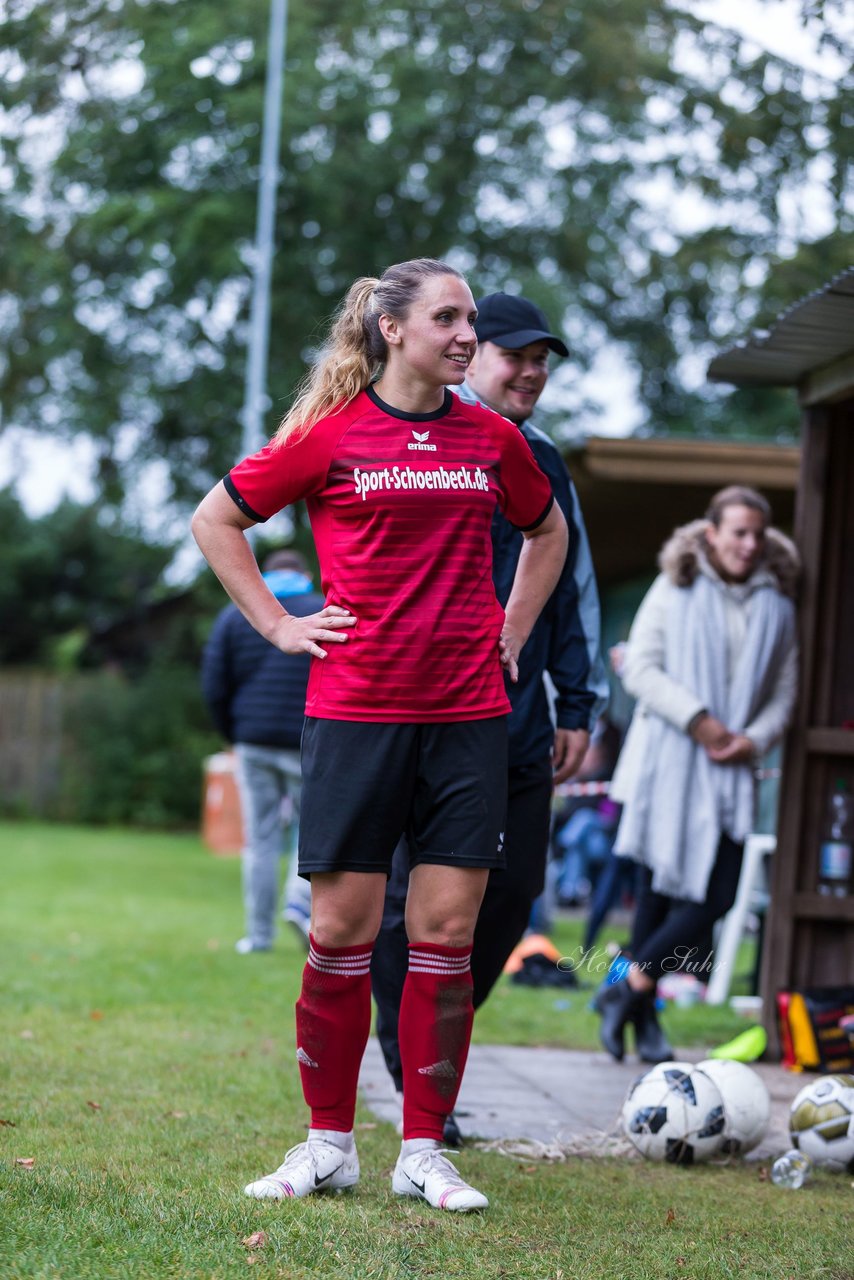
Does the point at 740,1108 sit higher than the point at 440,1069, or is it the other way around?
the point at 440,1069

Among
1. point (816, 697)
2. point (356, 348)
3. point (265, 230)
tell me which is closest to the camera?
point (356, 348)

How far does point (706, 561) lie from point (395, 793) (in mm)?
2897

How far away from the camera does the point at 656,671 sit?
6.24 metres

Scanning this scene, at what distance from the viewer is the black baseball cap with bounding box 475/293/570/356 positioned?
4.57m

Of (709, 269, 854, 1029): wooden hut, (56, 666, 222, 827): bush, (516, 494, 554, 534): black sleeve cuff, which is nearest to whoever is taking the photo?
(516, 494, 554, 534): black sleeve cuff

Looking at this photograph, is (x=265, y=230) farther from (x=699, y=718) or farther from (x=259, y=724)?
(x=699, y=718)

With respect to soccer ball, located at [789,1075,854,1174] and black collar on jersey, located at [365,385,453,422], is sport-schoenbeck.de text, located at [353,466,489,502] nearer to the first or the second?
black collar on jersey, located at [365,385,453,422]

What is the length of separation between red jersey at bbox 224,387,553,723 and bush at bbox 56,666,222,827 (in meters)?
21.8

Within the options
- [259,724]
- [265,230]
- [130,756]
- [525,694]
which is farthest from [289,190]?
[525,694]

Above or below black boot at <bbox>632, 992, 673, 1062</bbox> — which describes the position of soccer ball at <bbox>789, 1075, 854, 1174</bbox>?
above

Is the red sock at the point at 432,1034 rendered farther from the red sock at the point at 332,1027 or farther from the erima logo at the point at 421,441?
the erima logo at the point at 421,441

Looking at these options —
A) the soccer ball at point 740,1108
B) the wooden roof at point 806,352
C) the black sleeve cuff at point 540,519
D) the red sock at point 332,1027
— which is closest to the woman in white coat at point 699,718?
the wooden roof at point 806,352

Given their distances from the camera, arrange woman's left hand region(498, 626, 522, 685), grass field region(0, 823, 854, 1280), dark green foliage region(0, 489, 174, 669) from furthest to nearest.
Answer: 1. dark green foliage region(0, 489, 174, 669)
2. woman's left hand region(498, 626, 522, 685)
3. grass field region(0, 823, 854, 1280)

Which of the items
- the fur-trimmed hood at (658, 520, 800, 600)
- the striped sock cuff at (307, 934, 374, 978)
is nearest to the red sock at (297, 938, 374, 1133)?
the striped sock cuff at (307, 934, 374, 978)
